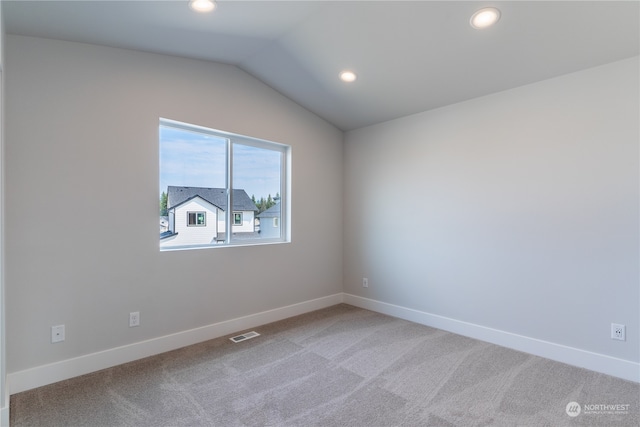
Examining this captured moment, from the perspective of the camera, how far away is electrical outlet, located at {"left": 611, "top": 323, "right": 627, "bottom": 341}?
2381 millimetres

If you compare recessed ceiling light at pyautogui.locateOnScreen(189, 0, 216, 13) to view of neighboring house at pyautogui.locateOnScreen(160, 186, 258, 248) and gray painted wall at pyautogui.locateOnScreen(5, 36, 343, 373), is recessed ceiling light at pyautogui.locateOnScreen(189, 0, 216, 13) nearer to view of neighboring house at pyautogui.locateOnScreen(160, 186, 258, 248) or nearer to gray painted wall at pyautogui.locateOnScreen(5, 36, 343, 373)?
gray painted wall at pyautogui.locateOnScreen(5, 36, 343, 373)

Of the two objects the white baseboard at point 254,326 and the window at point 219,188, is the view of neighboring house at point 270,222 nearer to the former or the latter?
the window at point 219,188

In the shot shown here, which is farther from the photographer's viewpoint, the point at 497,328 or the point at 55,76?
the point at 497,328

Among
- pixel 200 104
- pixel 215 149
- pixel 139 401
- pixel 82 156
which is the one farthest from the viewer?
pixel 215 149

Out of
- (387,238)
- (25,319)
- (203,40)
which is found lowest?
(25,319)

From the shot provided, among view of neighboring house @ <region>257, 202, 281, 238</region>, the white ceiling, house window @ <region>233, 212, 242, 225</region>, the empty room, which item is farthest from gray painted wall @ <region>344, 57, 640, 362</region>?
house window @ <region>233, 212, 242, 225</region>

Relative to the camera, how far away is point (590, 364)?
250cm

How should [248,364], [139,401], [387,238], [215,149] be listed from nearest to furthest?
[139,401] → [248,364] → [215,149] → [387,238]

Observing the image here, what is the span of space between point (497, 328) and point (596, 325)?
0.74 meters

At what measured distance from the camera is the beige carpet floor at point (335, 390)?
1909 mm

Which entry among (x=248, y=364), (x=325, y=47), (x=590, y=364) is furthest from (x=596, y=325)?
(x=325, y=47)

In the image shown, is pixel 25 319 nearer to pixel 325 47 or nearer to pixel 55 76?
pixel 55 76

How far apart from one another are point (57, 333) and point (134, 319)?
0.49 metres

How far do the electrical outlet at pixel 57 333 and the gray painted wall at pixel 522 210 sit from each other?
3100 mm
